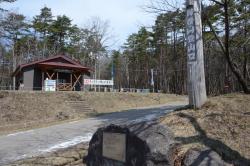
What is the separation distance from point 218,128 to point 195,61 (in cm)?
195

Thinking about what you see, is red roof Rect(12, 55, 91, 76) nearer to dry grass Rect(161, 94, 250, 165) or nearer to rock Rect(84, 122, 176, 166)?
dry grass Rect(161, 94, 250, 165)

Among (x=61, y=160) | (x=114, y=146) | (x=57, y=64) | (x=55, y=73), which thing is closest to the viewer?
(x=114, y=146)

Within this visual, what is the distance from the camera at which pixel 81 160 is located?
762 centimetres

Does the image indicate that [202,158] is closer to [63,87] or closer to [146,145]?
[146,145]

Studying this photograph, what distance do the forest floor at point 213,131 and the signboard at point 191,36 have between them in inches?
45.7

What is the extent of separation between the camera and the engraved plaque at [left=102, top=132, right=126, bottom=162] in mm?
5984

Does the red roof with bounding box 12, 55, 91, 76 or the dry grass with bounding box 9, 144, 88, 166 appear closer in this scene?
the dry grass with bounding box 9, 144, 88, 166

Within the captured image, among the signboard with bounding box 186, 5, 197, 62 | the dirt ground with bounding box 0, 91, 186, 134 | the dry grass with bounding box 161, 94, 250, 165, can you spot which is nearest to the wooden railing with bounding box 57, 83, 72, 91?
the dirt ground with bounding box 0, 91, 186, 134

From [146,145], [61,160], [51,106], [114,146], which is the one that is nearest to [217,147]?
[146,145]

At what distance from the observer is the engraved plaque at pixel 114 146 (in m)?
5.98

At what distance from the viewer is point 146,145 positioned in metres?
5.48

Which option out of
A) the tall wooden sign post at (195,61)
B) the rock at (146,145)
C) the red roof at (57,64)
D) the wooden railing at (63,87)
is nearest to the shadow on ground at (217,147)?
the rock at (146,145)

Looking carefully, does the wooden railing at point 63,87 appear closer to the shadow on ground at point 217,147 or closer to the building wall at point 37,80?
the building wall at point 37,80

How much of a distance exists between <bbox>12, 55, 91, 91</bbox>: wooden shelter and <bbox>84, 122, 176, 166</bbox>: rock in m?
29.6
